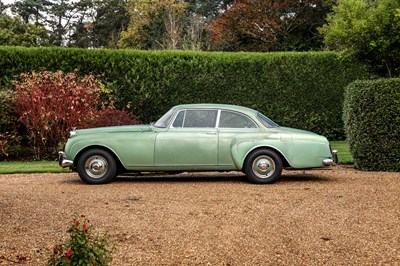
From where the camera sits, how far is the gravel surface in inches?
174

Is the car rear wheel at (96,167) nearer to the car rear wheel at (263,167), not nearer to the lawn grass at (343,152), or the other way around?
the car rear wheel at (263,167)

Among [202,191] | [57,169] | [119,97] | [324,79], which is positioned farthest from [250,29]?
[202,191]

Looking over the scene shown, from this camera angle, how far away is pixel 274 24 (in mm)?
23078

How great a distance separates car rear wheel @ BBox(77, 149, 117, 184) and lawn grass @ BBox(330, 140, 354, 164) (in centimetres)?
555

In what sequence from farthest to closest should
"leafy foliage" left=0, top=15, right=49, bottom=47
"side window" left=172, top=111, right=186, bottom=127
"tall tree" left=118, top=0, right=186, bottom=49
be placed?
"leafy foliage" left=0, top=15, right=49, bottom=47 → "tall tree" left=118, top=0, right=186, bottom=49 → "side window" left=172, top=111, right=186, bottom=127

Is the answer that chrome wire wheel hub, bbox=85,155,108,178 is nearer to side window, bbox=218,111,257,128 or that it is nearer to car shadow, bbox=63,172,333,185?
car shadow, bbox=63,172,333,185

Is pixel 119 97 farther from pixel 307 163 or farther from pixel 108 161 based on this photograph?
pixel 307 163

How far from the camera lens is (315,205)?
258 inches

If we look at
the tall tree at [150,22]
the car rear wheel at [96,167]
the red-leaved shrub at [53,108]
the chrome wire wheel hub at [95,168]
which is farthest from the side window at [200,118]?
the tall tree at [150,22]

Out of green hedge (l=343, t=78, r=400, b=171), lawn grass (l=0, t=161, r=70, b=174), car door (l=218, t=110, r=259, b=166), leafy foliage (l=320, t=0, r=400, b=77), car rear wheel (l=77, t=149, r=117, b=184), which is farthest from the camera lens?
leafy foliage (l=320, t=0, r=400, b=77)

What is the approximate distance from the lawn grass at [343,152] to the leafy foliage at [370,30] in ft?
7.63

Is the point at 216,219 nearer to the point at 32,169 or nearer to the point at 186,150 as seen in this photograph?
the point at 186,150

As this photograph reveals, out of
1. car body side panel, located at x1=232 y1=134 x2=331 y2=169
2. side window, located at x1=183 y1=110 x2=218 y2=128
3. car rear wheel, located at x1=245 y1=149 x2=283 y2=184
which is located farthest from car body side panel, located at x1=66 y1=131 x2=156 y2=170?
car rear wheel, located at x1=245 y1=149 x2=283 y2=184

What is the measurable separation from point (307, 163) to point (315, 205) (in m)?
2.09
